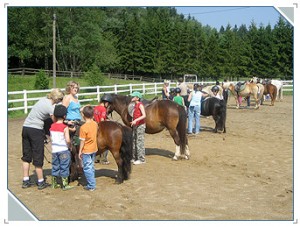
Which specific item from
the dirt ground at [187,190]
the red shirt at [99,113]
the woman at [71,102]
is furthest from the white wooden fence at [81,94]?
the dirt ground at [187,190]

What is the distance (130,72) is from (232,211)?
44933mm

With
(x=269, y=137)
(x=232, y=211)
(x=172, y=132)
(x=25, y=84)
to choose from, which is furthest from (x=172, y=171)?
(x=25, y=84)

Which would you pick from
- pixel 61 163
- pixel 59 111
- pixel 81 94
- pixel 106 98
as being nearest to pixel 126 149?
pixel 61 163

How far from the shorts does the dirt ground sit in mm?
559

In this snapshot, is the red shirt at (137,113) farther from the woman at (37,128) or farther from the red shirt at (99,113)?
the woman at (37,128)

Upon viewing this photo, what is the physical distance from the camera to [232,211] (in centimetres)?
509

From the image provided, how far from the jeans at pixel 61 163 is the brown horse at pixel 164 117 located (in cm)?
253

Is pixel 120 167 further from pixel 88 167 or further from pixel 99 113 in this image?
pixel 99 113

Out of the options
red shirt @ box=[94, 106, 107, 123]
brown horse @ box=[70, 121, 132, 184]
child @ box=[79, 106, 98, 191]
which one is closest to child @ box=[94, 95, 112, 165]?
red shirt @ box=[94, 106, 107, 123]

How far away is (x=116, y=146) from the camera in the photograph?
6.45m

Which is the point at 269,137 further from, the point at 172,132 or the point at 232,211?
the point at 232,211

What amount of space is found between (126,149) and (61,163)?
1204mm

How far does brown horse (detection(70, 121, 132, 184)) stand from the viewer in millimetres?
6391

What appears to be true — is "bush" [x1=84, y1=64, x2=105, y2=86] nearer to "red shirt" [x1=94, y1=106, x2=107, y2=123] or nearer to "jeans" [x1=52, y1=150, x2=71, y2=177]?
"red shirt" [x1=94, y1=106, x2=107, y2=123]
